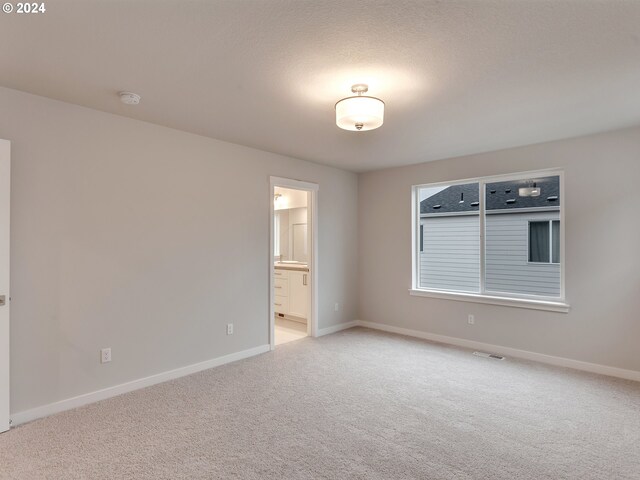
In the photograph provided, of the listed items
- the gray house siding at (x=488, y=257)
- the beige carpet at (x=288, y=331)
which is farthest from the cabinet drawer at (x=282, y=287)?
the gray house siding at (x=488, y=257)

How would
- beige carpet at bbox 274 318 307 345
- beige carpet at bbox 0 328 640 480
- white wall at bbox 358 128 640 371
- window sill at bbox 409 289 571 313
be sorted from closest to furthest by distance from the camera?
beige carpet at bbox 0 328 640 480
white wall at bbox 358 128 640 371
window sill at bbox 409 289 571 313
beige carpet at bbox 274 318 307 345

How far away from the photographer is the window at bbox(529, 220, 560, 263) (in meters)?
4.03

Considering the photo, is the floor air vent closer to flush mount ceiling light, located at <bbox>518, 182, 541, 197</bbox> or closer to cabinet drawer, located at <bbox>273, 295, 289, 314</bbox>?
flush mount ceiling light, located at <bbox>518, 182, 541, 197</bbox>

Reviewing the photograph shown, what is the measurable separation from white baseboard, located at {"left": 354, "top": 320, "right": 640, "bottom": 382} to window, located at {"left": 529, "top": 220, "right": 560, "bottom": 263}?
108 centimetres

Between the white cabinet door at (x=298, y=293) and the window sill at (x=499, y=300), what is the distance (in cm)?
161

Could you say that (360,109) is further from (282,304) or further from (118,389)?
(282,304)

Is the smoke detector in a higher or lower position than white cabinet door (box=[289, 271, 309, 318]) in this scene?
higher

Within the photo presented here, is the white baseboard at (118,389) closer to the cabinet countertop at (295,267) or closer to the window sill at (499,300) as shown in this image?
the cabinet countertop at (295,267)

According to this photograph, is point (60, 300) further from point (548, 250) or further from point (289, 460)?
point (548, 250)

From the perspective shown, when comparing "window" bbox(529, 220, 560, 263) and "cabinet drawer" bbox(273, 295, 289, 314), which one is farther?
"cabinet drawer" bbox(273, 295, 289, 314)

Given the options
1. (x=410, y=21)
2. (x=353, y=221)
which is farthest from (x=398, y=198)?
(x=410, y=21)

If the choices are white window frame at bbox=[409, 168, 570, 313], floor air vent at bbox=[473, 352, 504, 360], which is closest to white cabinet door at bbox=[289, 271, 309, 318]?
white window frame at bbox=[409, 168, 570, 313]

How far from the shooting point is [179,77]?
7.95 ft

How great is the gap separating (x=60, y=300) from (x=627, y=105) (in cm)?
482
